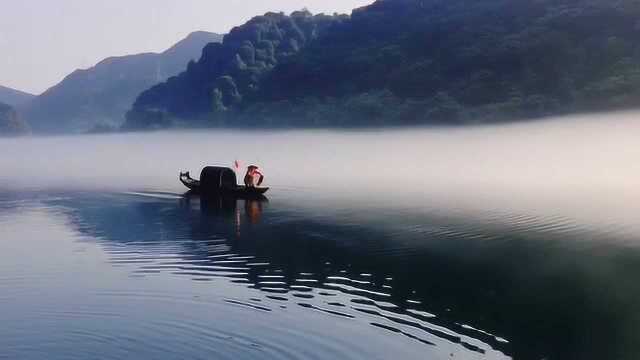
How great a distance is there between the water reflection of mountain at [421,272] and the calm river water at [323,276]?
157 millimetres

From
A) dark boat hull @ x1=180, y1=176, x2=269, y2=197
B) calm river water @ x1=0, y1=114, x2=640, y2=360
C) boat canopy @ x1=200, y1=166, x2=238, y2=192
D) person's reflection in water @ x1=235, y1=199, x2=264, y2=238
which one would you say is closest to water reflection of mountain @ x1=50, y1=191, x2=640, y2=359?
calm river water @ x1=0, y1=114, x2=640, y2=360

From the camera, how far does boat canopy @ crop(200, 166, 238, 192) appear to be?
87.6 metres

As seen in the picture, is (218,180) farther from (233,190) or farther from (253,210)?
(253,210)

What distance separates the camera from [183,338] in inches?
1079

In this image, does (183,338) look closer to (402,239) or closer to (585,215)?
(402,239)

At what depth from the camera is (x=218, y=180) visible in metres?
88.8

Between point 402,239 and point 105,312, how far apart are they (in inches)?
1101

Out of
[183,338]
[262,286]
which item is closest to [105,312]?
[183,338]

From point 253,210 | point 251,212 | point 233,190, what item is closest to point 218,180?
point 233,190

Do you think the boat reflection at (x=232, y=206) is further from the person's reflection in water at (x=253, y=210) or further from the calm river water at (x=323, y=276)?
the calm river water at (x=323, y=276)

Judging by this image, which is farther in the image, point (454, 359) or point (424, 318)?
point (424, 318)

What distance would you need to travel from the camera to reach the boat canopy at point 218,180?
8756 cm

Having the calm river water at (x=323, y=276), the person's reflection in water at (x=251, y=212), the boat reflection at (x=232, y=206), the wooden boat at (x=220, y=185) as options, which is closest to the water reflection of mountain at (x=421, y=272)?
the calm river water at (x=323, y=276)

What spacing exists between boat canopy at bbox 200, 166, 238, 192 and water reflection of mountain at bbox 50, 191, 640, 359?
63.5 ft
